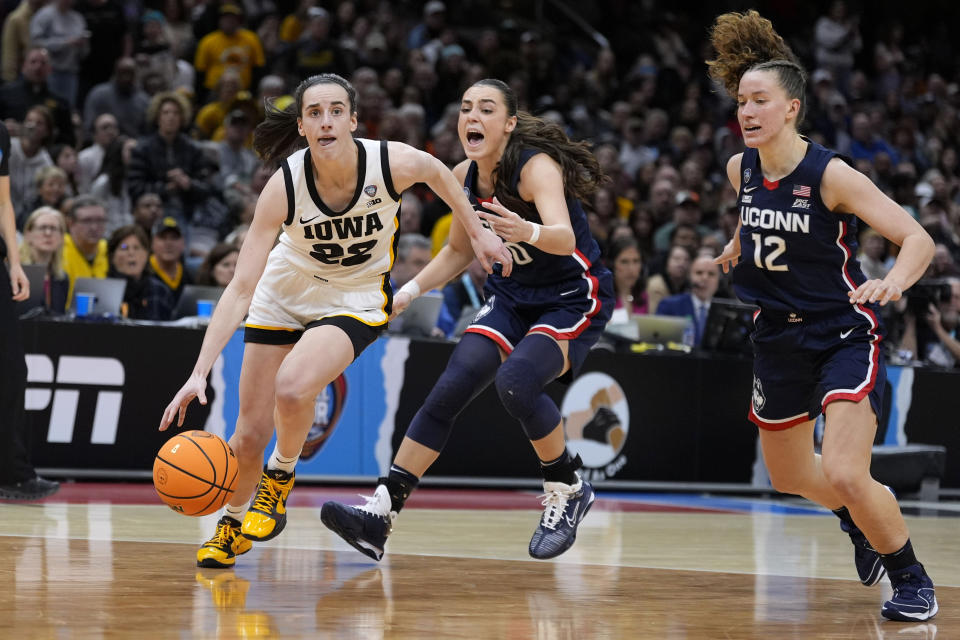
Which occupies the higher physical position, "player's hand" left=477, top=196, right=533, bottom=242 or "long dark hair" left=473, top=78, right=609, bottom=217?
"long dark hair" left=473, top=78, right=609, bottom=217

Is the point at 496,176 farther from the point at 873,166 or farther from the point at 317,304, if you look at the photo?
the point at 873,166

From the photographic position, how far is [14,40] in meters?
12.6

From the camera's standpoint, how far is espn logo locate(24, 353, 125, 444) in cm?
832

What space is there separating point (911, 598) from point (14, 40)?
10661 millimetres

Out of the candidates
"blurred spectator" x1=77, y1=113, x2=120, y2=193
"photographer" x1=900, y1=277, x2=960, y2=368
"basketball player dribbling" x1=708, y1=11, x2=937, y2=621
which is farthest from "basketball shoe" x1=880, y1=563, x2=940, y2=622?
"blurred spectator" x1=77, y1=113, x2=120, y2=193

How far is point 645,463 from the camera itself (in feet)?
32.4

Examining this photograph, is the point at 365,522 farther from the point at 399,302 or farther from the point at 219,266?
the point at 219,266

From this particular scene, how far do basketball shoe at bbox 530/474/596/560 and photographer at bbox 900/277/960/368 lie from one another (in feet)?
20.5

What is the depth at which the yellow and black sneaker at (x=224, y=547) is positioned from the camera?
5055 millimetres

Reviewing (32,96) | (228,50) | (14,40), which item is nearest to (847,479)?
(32,96)

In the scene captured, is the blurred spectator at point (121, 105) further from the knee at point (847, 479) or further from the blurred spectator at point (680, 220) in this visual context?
the knee at point (847, 479)

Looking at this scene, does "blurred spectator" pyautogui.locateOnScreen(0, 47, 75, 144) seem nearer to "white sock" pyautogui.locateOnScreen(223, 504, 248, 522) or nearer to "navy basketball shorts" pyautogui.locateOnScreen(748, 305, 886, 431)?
"white sock" pyautogui.locateOnScreen(223, 504, 248, 522)

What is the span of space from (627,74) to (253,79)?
6.67 meters

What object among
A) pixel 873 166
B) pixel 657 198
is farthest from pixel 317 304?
pixel 873 166
